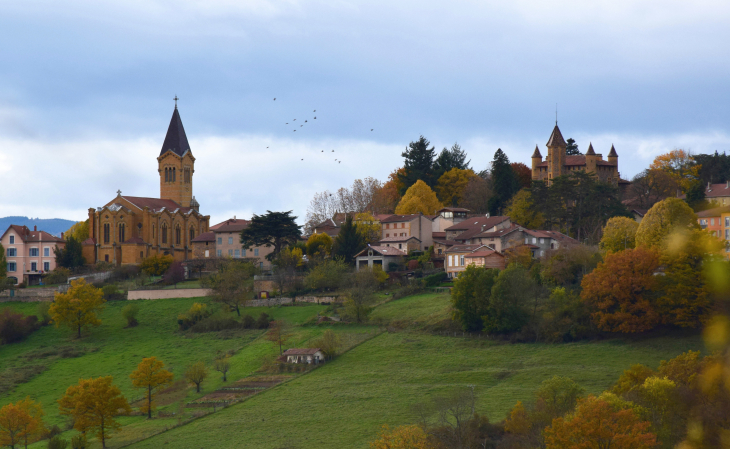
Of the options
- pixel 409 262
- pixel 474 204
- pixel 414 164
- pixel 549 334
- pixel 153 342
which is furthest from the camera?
pixel 414 164

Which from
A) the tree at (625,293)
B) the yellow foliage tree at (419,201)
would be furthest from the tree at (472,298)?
the yellow foliage tree at (419,201)

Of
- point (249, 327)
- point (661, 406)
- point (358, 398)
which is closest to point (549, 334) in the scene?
point (358, 398)

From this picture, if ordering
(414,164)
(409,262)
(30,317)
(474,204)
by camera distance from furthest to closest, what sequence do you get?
1. (414,164)
2. (474,204)
3. (409,262)
4. (30,317)

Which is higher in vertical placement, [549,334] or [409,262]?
[409,262]

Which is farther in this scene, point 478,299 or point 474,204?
point 474,204

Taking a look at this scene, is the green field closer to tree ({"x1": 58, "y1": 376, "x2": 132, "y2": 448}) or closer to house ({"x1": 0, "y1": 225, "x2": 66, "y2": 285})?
tree ({"x1": 58, "y1": 376, "x2": 132, "y2": 448})

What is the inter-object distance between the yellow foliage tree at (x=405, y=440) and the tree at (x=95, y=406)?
1608cm

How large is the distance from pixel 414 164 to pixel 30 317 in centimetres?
5089

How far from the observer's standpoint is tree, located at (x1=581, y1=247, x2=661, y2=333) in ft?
173

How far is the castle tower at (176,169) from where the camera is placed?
Answer: 355 ft

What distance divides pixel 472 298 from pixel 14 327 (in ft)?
120

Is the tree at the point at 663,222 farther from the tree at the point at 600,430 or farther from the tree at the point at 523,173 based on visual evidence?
the tree at the point at 523,173

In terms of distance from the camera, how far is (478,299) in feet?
190

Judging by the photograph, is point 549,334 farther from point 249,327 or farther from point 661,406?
point 249,327
